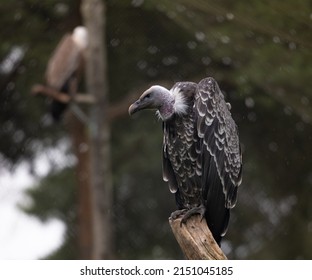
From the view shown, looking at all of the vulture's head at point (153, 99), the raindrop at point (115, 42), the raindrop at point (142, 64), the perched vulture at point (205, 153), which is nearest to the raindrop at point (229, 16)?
the raindrop at point (142, 64)

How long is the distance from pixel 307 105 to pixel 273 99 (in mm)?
1008

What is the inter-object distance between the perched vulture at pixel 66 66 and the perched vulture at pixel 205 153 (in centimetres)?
486

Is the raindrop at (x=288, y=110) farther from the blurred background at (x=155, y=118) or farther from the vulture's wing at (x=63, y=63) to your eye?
the vulture's wing at (x=63, y=63)

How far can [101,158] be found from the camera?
24.9ft

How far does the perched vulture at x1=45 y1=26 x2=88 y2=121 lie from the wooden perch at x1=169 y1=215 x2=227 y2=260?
505cm

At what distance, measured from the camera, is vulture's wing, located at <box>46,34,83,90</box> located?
27.5 ft

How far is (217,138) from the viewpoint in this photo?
3.39 metres

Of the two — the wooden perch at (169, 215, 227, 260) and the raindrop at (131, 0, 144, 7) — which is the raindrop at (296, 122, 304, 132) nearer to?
the raindrop at (131, 0, 144, 7)

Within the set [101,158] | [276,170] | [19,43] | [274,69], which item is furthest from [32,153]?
[274,69]

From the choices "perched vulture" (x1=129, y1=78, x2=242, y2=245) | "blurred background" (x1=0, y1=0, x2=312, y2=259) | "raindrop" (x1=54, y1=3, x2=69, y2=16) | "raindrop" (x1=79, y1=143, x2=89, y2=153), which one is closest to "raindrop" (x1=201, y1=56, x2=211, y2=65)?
"blurred background" (x1=0, y1=0, x2=312, y2=259)

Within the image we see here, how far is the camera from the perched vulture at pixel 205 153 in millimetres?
3355

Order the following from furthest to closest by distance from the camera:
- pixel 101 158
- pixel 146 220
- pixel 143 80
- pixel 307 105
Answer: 1. pixel 146 220
2. pixel 143 80
3. pixel 101 158
4. pixel 307 105

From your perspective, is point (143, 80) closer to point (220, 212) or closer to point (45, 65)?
point (45, 65)

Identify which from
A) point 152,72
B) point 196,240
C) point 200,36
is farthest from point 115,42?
point 196,240
